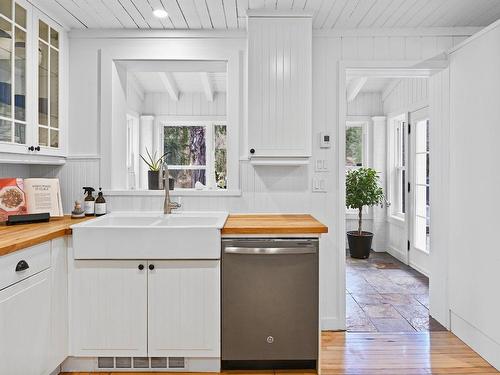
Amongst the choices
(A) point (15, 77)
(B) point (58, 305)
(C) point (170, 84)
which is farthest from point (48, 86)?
(C) point (170, 84)

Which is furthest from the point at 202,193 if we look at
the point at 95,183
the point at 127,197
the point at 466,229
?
the point at 466,229

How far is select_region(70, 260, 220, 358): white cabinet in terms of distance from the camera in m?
2.37

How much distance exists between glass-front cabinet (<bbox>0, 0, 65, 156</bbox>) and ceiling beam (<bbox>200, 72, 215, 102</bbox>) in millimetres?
2002

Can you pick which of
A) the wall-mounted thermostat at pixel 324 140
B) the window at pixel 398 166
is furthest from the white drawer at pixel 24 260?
the window at pixel 398 166

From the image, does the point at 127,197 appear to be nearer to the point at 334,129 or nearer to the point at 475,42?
the point at 334,129

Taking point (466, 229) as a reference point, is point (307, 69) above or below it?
above

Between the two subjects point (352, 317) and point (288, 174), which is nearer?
point (288, 174)

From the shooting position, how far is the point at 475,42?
2.69 metres

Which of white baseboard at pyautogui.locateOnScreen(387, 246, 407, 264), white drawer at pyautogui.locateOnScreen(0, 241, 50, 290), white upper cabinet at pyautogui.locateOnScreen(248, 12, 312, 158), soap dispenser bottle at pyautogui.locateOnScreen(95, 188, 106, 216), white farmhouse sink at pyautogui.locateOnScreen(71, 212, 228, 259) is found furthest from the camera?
white baseboard at pyautogui.locateOnScreen(387, 246, 407, 264)

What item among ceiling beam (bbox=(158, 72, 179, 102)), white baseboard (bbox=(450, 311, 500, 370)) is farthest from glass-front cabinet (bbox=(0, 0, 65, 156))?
white baseboard (bbox=(450, 311, 500, 370))

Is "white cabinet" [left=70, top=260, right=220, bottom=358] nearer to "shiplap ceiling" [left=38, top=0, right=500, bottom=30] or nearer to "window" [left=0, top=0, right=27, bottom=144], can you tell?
"window" [left=0, top=0, right=27, bottom=144]

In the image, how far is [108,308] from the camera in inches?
93.5

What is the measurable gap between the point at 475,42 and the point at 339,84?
3.00 ft

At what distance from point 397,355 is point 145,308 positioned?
165 cm
